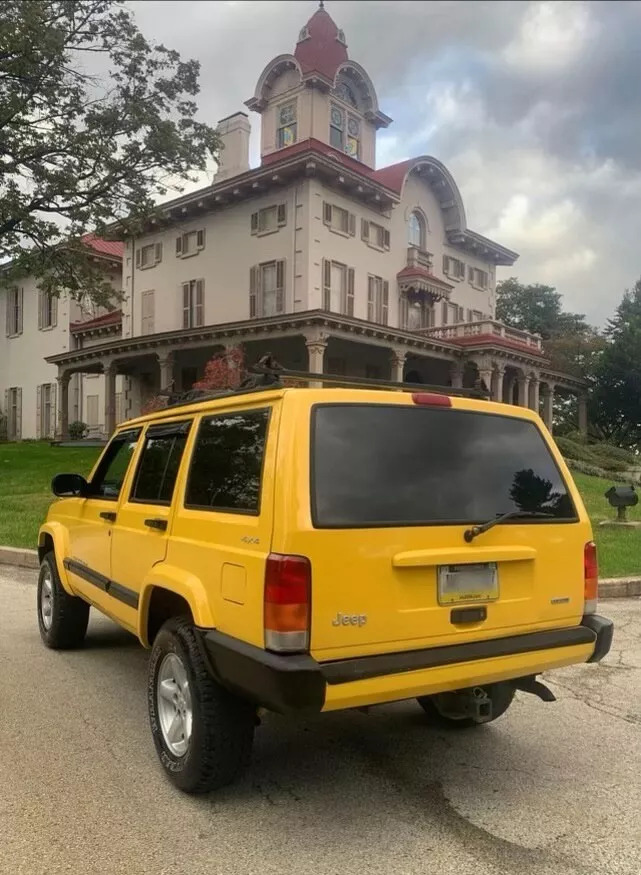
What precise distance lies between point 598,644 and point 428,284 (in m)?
25.5

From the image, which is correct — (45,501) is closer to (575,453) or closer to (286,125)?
(286,125)

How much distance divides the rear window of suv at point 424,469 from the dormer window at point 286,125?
26210mm

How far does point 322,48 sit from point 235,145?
4934mm

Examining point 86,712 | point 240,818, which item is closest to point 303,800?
point 240,818

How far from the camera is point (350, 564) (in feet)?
9.63

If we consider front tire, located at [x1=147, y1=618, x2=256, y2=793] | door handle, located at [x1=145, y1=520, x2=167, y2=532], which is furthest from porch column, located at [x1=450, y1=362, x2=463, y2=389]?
front tire, located at [x1=147, y1=618, x2=256, y2=793]

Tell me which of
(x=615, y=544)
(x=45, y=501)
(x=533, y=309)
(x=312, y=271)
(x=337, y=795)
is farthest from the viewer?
(x=533, y=309)

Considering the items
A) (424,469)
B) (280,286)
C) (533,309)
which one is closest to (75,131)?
(280,286)

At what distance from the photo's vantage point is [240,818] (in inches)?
123

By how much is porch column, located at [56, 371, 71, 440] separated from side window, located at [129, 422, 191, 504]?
93.5 ft

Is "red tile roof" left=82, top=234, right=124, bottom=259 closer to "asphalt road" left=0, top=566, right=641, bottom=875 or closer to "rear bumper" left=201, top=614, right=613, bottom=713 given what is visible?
"asphalt road" left=0, top=566, right=641, bottom=875

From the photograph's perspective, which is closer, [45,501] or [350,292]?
[45,501]

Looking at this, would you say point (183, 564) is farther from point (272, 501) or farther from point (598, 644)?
point (598, 644)

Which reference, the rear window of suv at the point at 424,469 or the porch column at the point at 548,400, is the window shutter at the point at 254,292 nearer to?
A: the porch column at the point at 548,400
